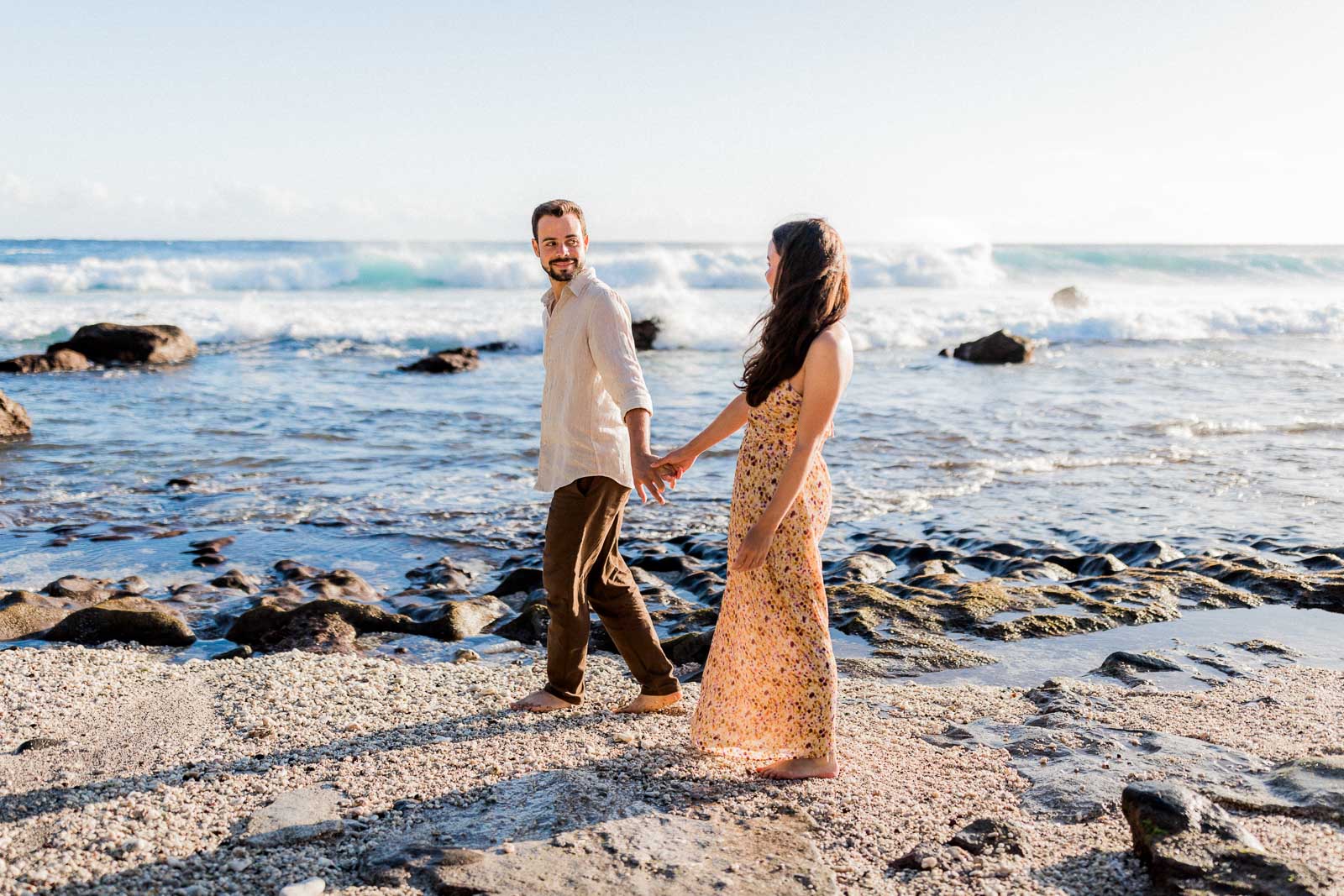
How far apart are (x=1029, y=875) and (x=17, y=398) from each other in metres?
16.9

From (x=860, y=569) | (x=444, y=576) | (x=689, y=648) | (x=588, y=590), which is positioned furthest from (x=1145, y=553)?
(x=588, y=590)

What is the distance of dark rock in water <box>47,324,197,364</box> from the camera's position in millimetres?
21109

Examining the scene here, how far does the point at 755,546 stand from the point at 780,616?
0.97 feet

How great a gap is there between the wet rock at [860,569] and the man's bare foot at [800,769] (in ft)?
11.4

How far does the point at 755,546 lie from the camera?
13.0 feet

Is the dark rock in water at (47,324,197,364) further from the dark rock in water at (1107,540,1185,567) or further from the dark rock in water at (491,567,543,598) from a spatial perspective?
the dark rock in water at (1107,540,1185,567)

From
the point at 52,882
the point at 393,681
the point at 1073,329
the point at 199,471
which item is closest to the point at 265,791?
the point at 52,882

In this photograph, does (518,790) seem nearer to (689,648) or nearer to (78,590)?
(689,648)

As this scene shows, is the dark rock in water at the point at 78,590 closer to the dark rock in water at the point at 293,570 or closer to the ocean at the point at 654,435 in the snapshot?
the ocean at the point at 654,435

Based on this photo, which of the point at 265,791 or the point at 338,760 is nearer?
the point at 265,791

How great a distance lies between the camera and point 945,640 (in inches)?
243

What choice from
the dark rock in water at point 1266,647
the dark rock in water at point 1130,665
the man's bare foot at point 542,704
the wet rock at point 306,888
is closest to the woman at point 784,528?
the man's bare foot at point 542,704

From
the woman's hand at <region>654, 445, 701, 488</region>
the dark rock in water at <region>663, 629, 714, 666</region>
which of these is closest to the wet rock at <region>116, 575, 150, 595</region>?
the dark rock in water at <region>663, 629, 714, 666</region>

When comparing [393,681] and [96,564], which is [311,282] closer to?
[96,564]
